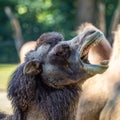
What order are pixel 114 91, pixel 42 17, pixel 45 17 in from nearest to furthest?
pixel 114 91 → pixel 45 17 → pixel 42 17

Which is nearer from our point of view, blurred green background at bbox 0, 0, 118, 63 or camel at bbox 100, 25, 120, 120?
camel at bbox 100, 25, 120, 120

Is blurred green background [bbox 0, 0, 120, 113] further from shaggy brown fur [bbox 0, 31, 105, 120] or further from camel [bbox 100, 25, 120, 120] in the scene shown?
shaggy brown fur [bbox 0, 31, 105, 120]

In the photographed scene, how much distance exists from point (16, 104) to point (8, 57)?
16.3 m

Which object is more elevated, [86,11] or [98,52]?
[86,11]

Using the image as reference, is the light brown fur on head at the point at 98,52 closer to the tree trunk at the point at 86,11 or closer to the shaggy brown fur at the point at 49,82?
the shaggy brown fur at the point at 49,82

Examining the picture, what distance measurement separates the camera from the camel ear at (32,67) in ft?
11.6

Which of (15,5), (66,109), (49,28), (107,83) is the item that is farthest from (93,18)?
(66,109)

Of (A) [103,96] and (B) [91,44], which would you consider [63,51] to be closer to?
(B) [91,44]

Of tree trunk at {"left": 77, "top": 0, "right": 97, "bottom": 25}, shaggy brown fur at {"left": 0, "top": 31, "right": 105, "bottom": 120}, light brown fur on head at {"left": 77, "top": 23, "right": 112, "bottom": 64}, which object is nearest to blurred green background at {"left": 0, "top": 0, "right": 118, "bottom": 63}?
tree trunk at {"left": 77, "top": 0, "right": 97, "bottom": 25}

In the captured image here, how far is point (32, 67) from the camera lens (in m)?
3.58

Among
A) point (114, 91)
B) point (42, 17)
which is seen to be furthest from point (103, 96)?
point (42, 17)

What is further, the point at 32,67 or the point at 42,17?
the point at 42,17

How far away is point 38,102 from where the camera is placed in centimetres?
363

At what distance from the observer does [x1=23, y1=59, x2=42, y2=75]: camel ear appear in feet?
11.6
